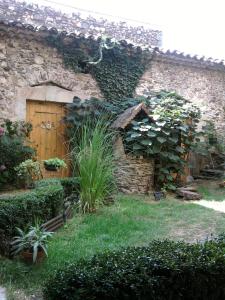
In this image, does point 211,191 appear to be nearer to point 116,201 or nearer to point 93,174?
point 116,201

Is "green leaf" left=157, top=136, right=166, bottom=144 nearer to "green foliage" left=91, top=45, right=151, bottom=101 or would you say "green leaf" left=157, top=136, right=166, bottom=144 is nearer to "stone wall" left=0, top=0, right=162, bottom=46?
"green foliage" left=91, top=45, right=151, bottom=101

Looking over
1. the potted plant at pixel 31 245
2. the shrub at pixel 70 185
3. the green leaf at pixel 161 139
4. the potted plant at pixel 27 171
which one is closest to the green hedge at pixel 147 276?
the potted plant at pixel 31 245

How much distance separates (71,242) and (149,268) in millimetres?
1959

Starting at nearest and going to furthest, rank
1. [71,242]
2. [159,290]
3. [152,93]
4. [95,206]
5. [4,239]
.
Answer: [159,290] < [4,239] < [71,242] < [95,206] < [152,93]

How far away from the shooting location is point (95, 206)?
579cm

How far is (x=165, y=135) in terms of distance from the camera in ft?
25.8

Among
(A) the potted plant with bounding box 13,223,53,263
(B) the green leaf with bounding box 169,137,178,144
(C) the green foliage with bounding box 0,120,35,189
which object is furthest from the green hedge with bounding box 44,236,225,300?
(B) the green leaf with bounding box 169,137,178,144

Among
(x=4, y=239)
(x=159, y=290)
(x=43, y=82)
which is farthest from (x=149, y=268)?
(x=43, y=82)

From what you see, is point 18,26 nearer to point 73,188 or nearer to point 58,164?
point 58,164

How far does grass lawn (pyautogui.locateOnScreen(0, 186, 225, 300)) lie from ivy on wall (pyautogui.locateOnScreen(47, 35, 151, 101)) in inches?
118

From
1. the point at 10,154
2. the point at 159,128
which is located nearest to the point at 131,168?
the point at 159,128

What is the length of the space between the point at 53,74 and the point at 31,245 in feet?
17.3

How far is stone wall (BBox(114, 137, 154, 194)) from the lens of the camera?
7.50m

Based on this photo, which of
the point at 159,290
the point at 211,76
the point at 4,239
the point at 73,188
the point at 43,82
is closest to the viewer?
the point at 159,290
